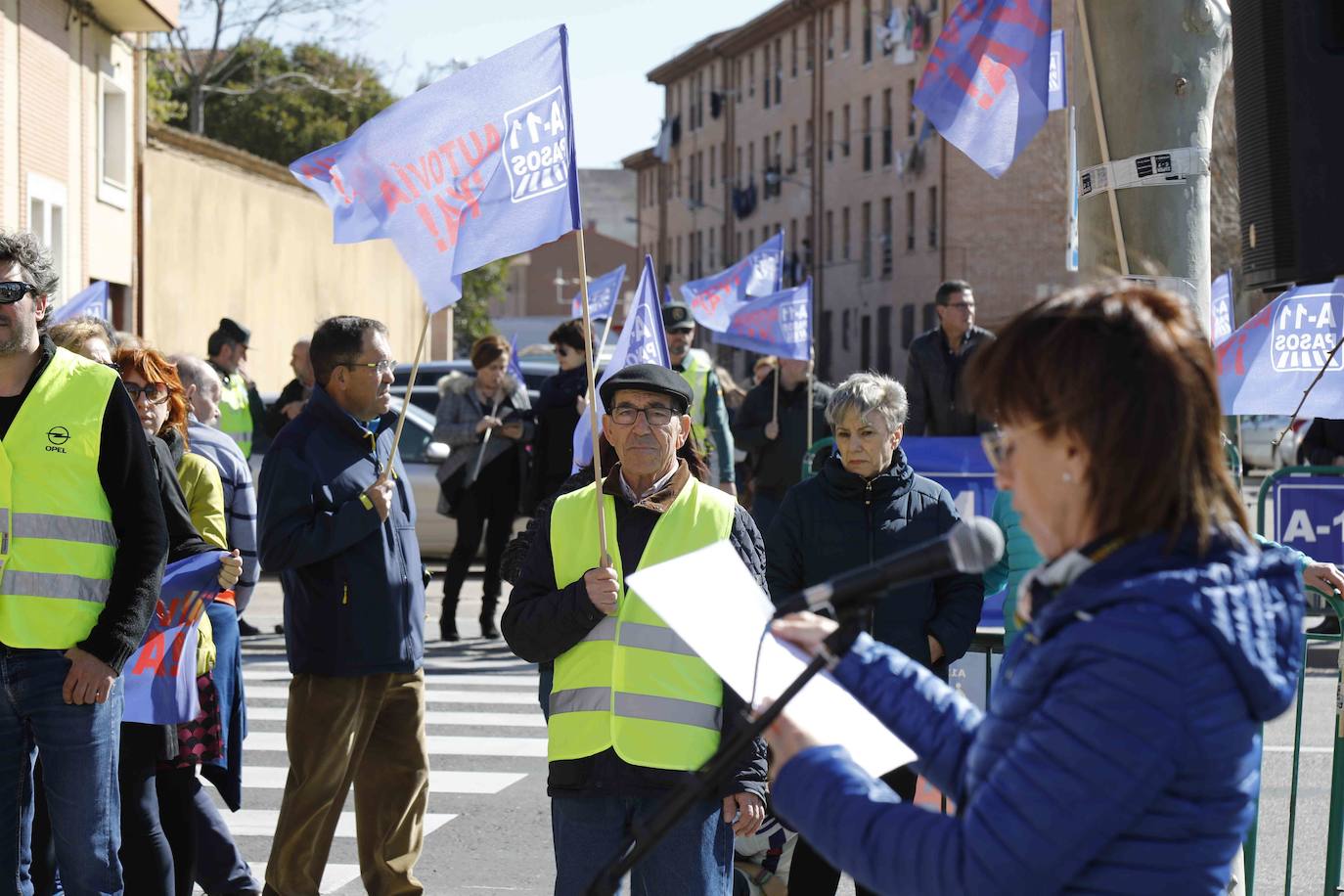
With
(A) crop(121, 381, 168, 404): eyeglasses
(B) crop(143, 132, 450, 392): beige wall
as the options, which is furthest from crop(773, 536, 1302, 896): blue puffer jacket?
(B) crop(143, 132, 450, 392): beige wall

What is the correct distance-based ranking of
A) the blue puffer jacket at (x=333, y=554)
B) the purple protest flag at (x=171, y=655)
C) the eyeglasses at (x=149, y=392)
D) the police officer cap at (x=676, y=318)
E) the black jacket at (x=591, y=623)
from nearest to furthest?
1. the black jacket at (x=591, y=623)
2. the purple protest flag at (x=171, y=655)
3. the blue puffer jacket at (x=333, y=554)
4. the eyeglasses at (x=149, y=392)
5. the police officer cap at (x=676, y=318)

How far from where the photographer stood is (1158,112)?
518 centimetres

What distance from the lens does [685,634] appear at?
269 centimetres

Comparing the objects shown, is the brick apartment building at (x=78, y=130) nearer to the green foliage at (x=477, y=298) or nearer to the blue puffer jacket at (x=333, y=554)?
the blue puffer jacket at (x=333, y=554)

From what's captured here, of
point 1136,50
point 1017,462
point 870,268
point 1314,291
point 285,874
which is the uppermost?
point 870,268

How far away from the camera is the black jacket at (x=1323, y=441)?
13609mm

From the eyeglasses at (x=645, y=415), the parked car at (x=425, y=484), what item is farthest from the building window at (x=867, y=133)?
the eyeglasses at (x=645, y=415)

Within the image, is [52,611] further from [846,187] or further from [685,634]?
[846,187]

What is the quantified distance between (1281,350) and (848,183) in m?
60.0

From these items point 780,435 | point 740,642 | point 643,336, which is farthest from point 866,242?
point 740,642

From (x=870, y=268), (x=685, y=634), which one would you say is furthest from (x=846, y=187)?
(x=685, y=634)

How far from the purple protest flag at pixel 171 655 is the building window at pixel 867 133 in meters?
59.7

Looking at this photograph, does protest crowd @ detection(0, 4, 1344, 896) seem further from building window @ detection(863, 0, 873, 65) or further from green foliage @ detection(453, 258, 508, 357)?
building window @ detection(863, 0, 873, 65)

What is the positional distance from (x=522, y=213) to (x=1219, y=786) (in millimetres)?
3928
